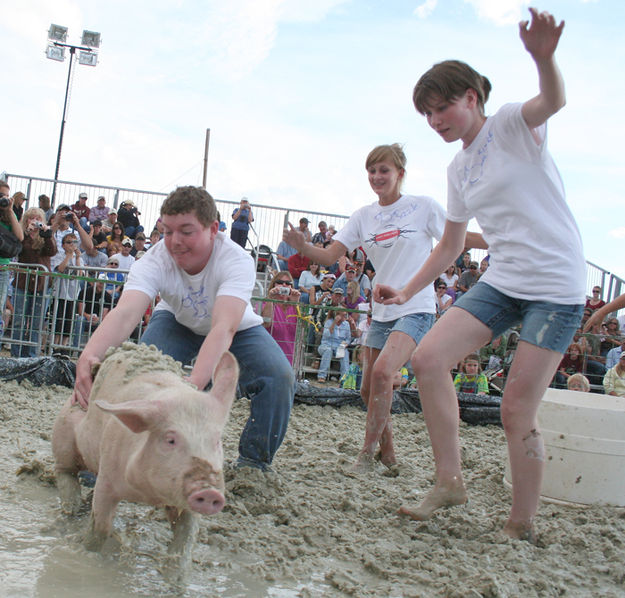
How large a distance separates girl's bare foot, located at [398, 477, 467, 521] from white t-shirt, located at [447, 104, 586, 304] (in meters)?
1.01

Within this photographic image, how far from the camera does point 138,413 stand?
243cm

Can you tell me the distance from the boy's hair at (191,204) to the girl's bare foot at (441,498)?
189cm

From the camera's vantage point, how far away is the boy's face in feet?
11.4

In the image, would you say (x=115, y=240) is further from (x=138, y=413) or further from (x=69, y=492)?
(x=138, y=413)

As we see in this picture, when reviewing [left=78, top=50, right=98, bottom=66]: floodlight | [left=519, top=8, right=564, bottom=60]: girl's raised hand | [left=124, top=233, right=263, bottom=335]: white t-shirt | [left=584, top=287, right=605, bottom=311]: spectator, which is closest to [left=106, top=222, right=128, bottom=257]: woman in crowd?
[left=124, top=233, right=263, bottom=335]: white t-shirt

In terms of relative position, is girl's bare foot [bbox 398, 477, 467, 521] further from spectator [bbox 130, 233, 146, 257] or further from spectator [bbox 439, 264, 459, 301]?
spectator [bbox 130, 233, 146, 257]

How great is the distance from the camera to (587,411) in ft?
12.5

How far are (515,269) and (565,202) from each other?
0.39m

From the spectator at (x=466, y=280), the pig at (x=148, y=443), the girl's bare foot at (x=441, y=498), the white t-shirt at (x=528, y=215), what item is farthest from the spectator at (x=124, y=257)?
the white t-shirt at (x=528, y=215)

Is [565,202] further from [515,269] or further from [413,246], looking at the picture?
[413,246]

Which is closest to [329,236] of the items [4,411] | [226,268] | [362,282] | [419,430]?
[362,282]

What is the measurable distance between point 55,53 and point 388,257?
22002mm

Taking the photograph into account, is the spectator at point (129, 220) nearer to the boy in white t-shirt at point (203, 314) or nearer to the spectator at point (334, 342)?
the spectator at point (334, 342)

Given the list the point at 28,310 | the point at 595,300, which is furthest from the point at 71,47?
the point at 595,300
